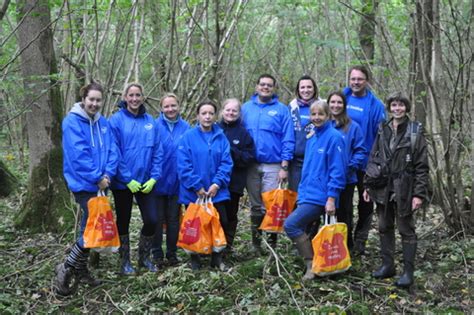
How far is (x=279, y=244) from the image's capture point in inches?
238

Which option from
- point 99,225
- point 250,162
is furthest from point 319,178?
point 99,225

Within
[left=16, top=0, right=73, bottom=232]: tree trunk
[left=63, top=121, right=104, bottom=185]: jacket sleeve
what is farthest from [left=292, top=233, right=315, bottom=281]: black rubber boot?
[left=16, top=0, right=73, bottom=232]: tree trunk

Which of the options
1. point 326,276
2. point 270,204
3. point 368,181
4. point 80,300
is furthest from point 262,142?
point 80,300

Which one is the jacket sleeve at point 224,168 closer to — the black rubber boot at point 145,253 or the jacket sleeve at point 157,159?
the jacket sleeve at point 157,159

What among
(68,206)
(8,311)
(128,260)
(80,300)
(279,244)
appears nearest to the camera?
(8,311)

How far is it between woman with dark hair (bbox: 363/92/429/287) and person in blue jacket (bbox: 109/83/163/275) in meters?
2.08

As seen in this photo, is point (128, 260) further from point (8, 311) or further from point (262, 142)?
point (262, 142)

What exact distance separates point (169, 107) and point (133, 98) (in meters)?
0.42

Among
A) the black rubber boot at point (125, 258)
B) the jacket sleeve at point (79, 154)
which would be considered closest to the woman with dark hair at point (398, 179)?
→ the black rubber boot at point (125, 258)

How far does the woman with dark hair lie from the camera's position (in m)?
4.50

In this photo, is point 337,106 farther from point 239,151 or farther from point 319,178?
point 239,151

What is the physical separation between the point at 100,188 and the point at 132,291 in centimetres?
100

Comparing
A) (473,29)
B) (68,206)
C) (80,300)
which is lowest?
(80,300)

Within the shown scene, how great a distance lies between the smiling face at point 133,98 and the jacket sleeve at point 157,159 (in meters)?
0.32
